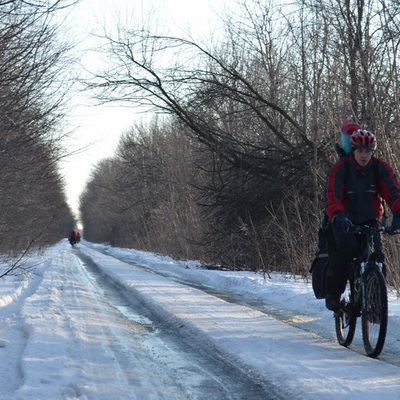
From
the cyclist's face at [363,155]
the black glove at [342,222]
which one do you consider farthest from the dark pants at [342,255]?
the cyclist's face at [363,155]

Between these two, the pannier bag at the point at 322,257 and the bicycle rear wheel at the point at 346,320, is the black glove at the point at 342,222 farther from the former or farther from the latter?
the bicycle rear wheel at the point at 346,320

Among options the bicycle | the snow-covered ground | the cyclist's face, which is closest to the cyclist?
the cyclist's face

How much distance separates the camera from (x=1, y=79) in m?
8.41

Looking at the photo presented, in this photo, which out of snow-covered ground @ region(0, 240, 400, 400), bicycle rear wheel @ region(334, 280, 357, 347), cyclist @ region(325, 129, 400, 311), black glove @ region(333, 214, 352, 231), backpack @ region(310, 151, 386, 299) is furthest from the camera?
backpack @ region(310, 151, 386, 299)

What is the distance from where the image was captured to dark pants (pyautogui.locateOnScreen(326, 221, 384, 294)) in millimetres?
5594

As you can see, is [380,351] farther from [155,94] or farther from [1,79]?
[155,94]

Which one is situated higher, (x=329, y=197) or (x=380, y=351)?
(x=329, y=197)

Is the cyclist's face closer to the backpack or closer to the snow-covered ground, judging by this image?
the backpack

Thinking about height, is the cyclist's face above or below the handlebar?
above

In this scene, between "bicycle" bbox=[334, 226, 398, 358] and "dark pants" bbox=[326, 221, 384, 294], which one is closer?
"bicycle" bbox=[334, 226, 398, 358]

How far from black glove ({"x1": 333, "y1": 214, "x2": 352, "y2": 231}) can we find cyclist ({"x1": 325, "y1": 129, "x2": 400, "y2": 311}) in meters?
0.19

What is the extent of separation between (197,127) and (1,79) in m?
7.70

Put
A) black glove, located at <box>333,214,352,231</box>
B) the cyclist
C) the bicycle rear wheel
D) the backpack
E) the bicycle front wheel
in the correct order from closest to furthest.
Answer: the bicycle front wheel
black glove, located at <box>333,214,352,231</box>
the cyclist
the bicycle rear wheel
the backpack

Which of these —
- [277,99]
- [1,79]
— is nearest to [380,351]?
[1,79]
